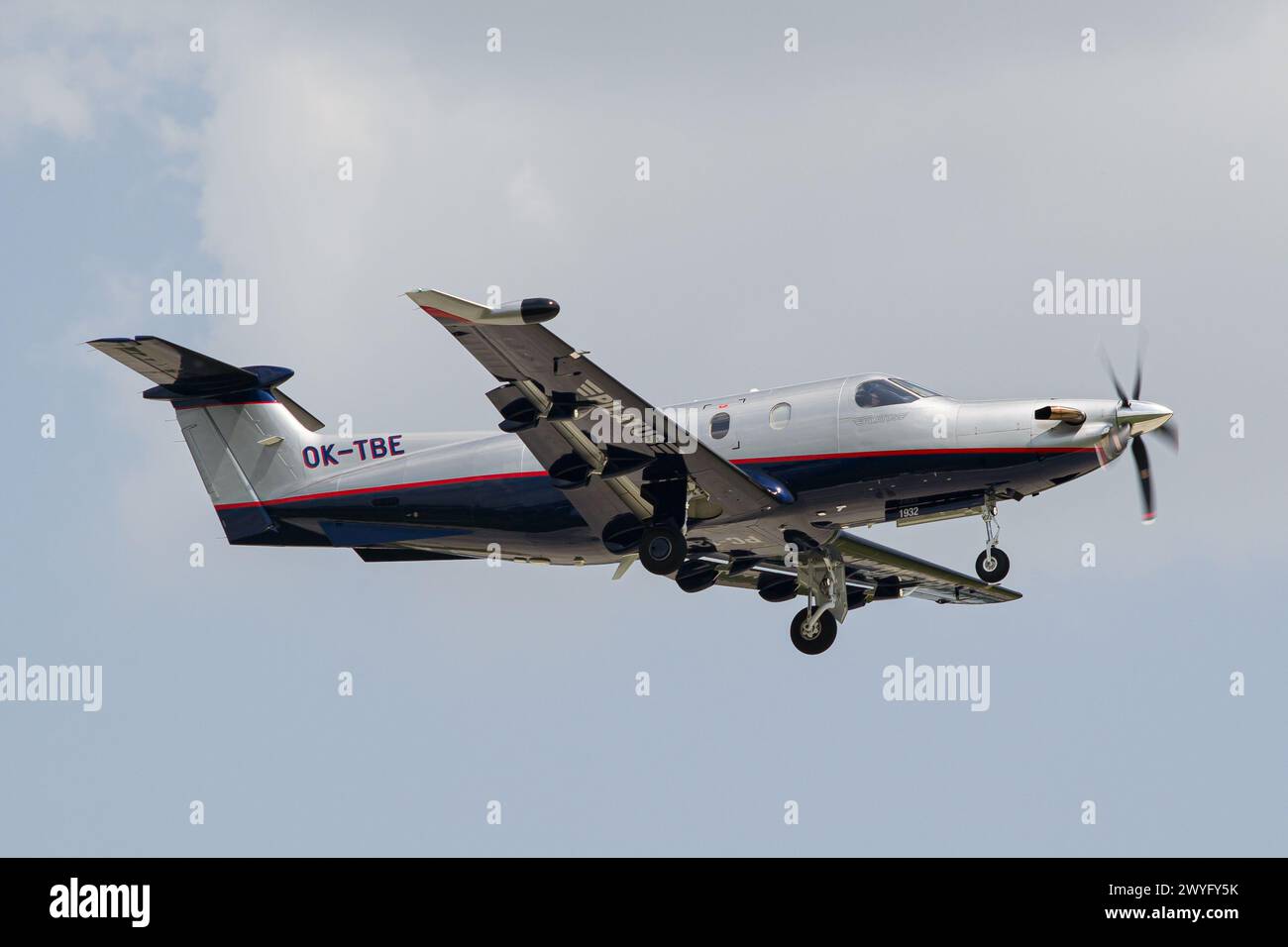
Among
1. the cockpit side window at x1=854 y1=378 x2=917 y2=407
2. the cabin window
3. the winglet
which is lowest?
the cabin window

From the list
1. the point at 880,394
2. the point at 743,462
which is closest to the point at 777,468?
the point at 743,462

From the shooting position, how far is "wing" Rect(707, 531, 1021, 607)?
2916 cm

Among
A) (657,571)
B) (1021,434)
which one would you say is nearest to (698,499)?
(657,571)

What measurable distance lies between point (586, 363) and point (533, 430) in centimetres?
219

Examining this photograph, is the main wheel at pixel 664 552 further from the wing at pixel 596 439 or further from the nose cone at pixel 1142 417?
the nose cone at pixel 1142 417

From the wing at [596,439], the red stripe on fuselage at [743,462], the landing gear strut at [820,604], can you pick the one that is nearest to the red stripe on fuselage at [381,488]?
the red stripe on fuselage at [743,462]

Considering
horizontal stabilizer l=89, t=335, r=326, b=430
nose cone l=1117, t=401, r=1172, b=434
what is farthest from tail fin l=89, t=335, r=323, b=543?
nose cone l=1117, t=401, r=1172, b=434

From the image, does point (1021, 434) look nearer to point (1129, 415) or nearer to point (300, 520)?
point (1129, 415)

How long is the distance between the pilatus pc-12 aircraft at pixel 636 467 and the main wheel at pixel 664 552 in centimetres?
3

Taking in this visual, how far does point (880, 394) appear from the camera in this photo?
82.3 feet

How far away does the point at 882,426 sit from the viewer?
24.8m

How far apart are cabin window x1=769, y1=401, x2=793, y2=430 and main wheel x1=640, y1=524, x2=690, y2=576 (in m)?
2.39

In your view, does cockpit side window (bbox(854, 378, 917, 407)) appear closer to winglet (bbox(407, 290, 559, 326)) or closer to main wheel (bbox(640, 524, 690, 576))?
main wheel (bbox(640, 524, 690, 576))

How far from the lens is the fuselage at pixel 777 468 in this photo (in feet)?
79.6
